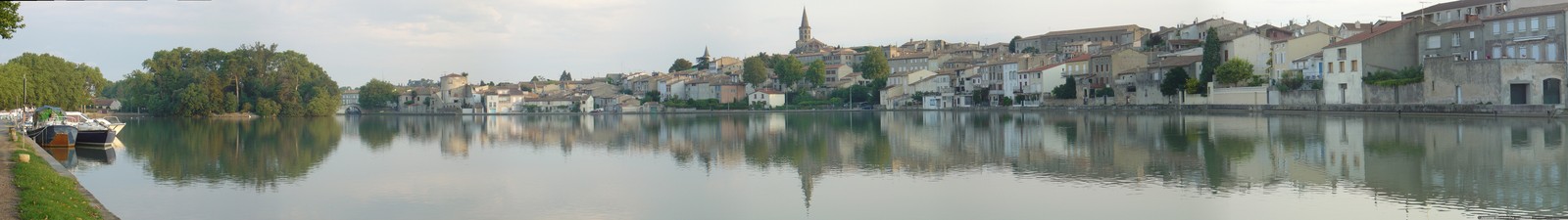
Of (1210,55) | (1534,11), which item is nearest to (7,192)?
(1534,11)

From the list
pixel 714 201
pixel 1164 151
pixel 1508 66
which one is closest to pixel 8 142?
pixel 714 201

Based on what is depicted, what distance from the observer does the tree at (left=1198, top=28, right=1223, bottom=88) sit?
47250 mm

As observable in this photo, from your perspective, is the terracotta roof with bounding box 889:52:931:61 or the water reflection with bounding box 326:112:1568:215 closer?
the water reflection with bounding box 326:112:1568:215

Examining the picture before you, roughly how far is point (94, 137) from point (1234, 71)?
36628 mm

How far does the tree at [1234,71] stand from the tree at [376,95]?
58038mm

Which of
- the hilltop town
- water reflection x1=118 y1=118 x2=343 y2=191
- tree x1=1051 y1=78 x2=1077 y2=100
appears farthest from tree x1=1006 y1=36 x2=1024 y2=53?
water reflection x1=118 y1=118 x2=343 y2=191

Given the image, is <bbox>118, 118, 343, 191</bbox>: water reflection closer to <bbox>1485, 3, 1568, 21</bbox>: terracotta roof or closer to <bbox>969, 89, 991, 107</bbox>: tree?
<bbox>1485, 3, 1568, 21</bbox>: terracotta roof

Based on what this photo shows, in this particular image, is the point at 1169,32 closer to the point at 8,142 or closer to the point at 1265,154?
the point at 1265,154

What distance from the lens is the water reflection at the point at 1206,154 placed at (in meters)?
12.7

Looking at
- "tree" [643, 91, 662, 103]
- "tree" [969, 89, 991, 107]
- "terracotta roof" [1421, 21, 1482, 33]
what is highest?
"terracotta roof" [1421, 21, 1482, 33]

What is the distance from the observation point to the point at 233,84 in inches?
2499

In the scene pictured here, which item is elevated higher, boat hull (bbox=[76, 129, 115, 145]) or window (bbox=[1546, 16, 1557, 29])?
window (bbox=[1546, 16, 1557, 29])

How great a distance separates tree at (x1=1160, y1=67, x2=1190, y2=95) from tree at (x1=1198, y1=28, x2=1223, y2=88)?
1.31 metres

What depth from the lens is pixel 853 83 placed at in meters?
72.9
